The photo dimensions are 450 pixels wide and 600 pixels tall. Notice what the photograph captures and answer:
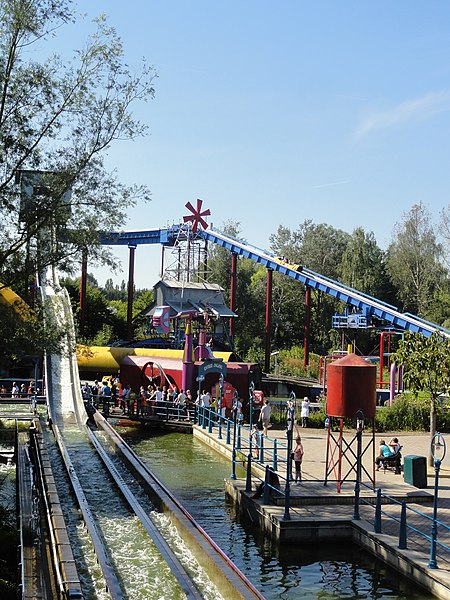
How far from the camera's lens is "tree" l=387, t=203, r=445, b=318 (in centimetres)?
6406

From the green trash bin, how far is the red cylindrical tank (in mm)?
1940

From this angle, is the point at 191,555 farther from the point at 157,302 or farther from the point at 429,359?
the point at 157,302

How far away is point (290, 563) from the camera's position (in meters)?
12.8

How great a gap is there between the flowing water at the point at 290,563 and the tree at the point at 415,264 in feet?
162

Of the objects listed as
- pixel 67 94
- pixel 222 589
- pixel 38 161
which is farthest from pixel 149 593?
pixel 67 94

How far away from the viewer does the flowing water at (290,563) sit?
454 inches

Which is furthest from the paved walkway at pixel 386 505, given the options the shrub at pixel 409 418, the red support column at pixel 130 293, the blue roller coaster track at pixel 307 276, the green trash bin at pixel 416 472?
the red support column at pixel 130 293

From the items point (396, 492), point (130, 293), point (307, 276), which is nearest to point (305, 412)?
point (396, 492)

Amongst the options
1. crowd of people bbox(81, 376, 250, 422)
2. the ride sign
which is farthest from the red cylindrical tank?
the ride sign

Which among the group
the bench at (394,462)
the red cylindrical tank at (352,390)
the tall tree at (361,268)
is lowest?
the bench at (394,462)

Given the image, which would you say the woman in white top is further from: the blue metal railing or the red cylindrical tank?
the blue metal railing

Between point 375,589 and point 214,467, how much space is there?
380 inches

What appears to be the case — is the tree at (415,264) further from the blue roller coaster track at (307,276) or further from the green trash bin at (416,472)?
the green trash bin at (416,472)

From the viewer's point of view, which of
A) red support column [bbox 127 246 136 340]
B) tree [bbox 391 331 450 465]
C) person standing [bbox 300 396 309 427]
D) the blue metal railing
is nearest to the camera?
the blue metal railing
